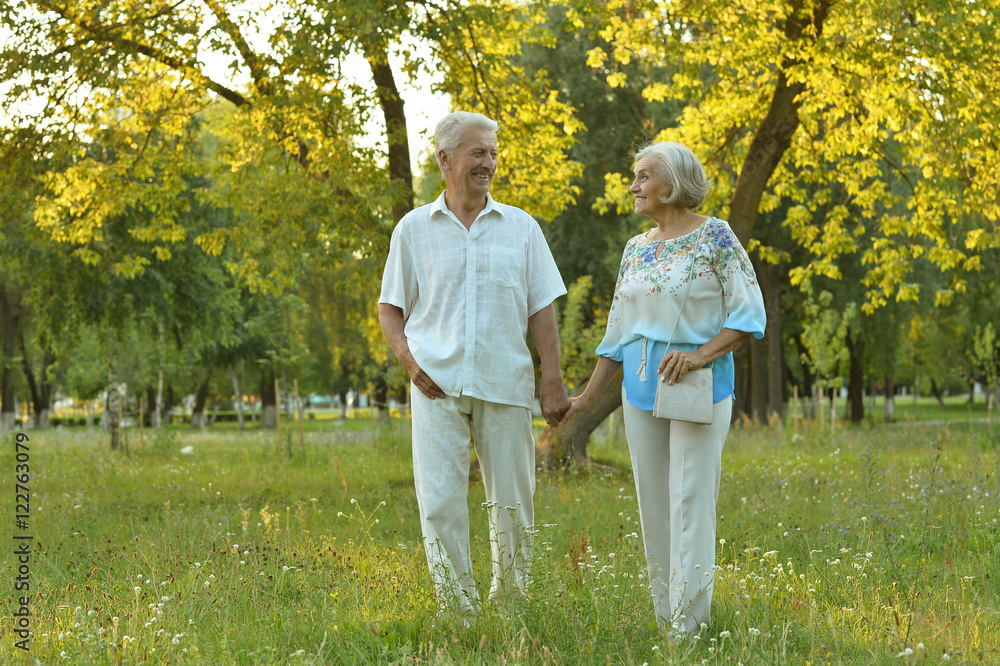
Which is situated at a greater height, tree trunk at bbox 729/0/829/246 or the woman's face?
tree trunk at bbox 729/0/829/246

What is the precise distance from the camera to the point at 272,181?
9.18m

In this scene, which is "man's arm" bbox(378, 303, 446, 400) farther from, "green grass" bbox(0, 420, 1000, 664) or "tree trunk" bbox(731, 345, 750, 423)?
"tree trunk" bbox(731, 345, 750, 423)

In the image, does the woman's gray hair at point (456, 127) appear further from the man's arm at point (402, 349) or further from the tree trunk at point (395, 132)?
the tree trunk at point (395, 132)

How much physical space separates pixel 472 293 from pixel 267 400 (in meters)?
35.7

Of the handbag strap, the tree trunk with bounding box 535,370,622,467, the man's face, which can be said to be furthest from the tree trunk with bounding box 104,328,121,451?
the handbag strap

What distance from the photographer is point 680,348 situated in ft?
12.5

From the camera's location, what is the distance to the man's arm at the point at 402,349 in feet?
12.6

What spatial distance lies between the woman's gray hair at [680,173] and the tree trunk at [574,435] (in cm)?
599

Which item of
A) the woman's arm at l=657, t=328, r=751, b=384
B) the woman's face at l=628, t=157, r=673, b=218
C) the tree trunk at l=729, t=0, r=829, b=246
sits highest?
the tree trunk at l=729, t=0, r=829, b=246

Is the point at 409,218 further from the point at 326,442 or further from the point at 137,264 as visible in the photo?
the point at 326,442

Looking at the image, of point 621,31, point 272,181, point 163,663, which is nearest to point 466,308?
point 163,663

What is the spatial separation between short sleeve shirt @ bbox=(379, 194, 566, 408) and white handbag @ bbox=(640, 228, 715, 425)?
59 centimetres

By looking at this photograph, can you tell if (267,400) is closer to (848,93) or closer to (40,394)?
(40,394)

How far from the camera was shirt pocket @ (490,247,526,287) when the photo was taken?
394 centimetres
